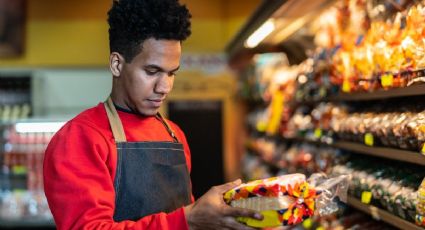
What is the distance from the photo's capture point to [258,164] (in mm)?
6473

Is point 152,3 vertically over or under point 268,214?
over

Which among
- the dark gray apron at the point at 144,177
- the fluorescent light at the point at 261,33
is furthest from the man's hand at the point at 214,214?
the fluorescent light at the point at 261,33

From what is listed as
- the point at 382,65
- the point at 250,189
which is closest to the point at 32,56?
the point at 382,65

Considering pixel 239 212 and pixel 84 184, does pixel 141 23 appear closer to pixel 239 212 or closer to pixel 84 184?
pixel 84 184

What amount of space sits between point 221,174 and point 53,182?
18.4 ft

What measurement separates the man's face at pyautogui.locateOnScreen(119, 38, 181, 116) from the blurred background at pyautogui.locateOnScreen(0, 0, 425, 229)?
2.62 feet

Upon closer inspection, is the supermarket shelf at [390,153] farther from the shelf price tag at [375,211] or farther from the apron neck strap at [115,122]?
the apron neck strap at [115,122]

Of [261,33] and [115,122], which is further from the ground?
[261,33]

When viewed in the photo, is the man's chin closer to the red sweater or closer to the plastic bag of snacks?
the red sweater

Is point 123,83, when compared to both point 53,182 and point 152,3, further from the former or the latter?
point 53,182

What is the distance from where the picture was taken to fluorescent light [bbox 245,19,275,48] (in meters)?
4.04

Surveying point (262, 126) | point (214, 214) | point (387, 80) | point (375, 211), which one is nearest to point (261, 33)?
point (262, 126)

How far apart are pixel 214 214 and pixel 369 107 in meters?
1.68

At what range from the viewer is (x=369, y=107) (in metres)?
3.26
